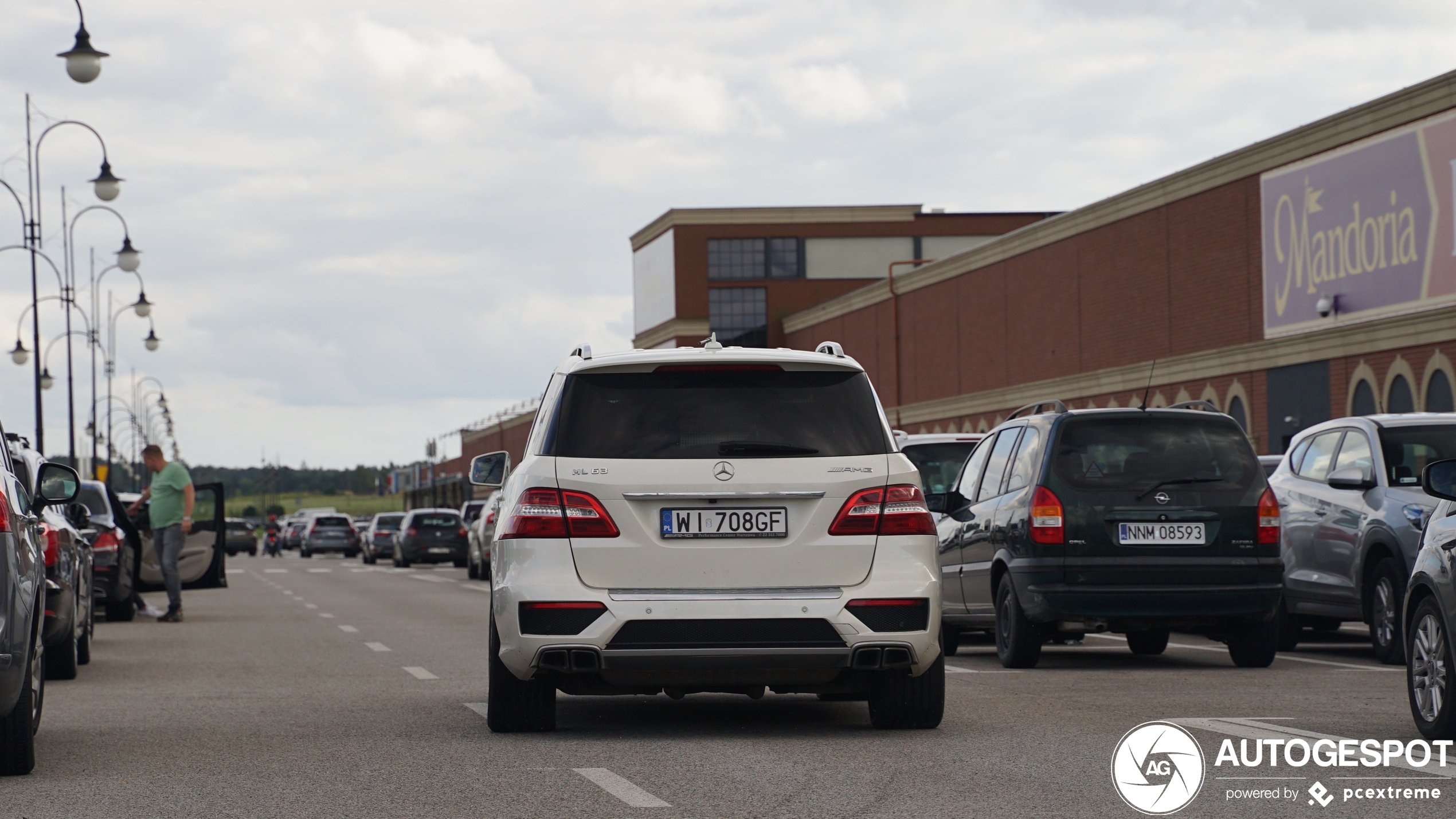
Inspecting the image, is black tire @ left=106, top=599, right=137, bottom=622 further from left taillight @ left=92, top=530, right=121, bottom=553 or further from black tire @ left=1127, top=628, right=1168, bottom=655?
black tire @ left=1127, top=628, right=1168, bottom=655

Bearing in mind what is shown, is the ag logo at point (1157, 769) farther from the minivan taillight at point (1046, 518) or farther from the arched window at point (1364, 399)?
the arched window at point (1364, 399)

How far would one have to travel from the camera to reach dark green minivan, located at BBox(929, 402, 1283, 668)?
13.6 meters

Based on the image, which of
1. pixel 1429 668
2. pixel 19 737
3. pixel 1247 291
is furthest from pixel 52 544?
pixel 1247 291

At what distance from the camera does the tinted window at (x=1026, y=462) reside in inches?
551

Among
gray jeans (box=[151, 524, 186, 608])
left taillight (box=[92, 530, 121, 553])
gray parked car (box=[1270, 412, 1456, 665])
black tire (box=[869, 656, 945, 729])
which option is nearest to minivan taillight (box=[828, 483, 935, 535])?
black tire (box=[869, 656, 945, 729])


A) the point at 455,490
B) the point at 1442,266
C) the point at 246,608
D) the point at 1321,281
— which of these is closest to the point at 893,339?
the point at 1321,281

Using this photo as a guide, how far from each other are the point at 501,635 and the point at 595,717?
1.51 m

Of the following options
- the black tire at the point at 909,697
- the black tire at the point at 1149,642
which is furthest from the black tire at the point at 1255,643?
the black tire at the point at 909,697

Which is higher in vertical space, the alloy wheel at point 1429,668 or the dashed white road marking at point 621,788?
the alloy wheel at point 1429,668

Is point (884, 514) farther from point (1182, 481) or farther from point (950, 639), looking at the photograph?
point (950, 639)

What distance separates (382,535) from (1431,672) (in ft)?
174

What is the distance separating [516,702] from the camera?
31.9ft

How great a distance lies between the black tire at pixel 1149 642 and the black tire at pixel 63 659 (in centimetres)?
780

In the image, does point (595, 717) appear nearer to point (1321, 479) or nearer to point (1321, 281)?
point (1321, 479)
